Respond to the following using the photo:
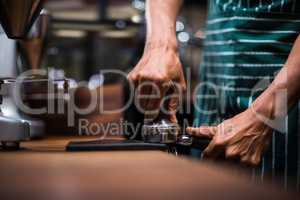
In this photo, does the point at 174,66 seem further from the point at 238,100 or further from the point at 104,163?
the point at 104,163

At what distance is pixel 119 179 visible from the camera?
1.97 feet

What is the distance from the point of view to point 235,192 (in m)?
0.49

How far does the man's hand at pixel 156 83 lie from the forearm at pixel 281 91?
0.17 m

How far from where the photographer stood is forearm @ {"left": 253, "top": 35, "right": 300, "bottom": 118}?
1.12 m

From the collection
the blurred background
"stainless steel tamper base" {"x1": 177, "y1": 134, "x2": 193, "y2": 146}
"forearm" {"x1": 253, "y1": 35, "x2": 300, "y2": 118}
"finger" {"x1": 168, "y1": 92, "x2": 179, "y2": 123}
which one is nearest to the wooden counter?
"stainless steel tamper base" {"x1": 177, "y1": 134, "x2": 193, "y2": 146}

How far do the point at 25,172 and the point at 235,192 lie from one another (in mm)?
297

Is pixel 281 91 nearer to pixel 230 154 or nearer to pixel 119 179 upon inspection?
pixel 230 154

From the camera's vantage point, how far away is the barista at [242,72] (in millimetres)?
1084

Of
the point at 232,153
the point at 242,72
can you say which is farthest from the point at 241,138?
the point at 242,72

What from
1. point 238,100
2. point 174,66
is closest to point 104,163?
point 174,66

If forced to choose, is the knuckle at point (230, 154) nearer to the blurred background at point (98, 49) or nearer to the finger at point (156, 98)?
the finger at point (156, 98)

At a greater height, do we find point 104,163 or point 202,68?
point 202,68

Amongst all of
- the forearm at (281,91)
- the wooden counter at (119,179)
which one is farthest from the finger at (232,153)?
the wooden counter at (119,179)

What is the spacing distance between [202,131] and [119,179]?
1.30ft
